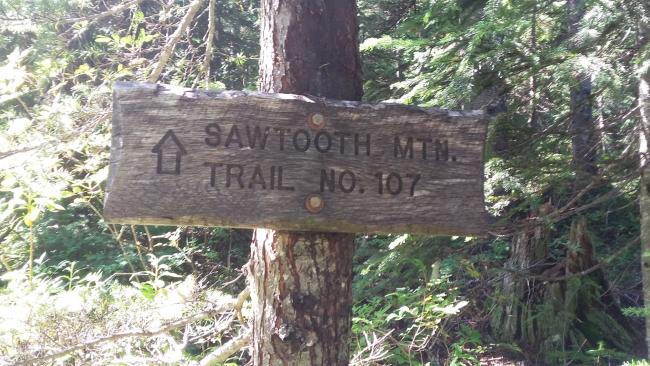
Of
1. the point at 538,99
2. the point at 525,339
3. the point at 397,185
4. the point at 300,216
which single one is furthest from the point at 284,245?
the point at 525,339

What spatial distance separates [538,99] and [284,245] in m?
2.63

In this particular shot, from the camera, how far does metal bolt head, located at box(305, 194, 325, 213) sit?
188 centimetres

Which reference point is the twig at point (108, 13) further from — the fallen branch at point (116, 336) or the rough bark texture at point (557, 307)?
the rough bark texture at point (557, 307)

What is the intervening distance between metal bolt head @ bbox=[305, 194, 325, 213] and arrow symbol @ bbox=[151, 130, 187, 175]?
0.38 m

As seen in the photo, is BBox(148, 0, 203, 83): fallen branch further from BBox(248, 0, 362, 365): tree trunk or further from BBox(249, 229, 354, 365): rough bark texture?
BBox(249, 229, 354, 365): rough bark texture

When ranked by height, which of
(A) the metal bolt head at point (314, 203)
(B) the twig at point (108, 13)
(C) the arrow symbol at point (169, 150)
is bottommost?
(A) the metal bolt head at point (314, 203)

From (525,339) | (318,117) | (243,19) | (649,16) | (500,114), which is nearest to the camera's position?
(318,117)

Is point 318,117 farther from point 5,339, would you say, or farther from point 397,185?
point 5,339

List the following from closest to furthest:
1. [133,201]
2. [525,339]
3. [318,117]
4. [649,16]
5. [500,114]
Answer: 1. [133,201]
2. [318,117]
3. [649,16]
4. [500,114]
5. [525,339]

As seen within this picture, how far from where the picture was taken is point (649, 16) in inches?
139

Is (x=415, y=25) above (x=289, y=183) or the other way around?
above

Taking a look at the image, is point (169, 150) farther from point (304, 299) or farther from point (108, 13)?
point (108, 13)

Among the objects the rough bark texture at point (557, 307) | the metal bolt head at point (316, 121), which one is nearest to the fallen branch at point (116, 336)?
the metal bolt head at point (316, 121)

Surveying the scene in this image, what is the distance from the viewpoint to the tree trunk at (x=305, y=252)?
2068 millimetres
